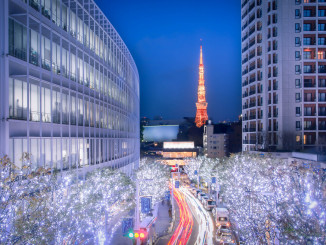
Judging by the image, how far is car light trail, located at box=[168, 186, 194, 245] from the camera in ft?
83.0

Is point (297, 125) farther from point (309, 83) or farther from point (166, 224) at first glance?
point (166, 224)

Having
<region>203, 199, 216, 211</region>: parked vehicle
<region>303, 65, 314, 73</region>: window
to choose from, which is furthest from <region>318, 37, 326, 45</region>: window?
<region>203, 199, 216, 211</region>: parked vehicle

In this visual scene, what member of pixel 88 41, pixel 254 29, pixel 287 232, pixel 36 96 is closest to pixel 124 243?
pixel 36 96

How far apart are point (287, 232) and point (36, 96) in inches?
641

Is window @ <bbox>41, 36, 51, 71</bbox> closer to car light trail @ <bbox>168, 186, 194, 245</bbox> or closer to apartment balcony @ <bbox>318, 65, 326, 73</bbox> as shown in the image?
car light trail @ <bbox>168, 186, 194, 245</bbox>

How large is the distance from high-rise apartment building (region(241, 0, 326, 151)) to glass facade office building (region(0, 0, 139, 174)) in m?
28.5

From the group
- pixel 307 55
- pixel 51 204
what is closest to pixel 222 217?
pixel 51 204

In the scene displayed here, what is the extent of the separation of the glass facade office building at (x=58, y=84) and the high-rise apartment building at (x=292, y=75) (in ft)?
93.6

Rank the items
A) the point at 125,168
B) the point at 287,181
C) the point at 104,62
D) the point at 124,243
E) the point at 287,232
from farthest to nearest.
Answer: the point at 125,168 < the point at 104,62 < the point at 124,243 < the point at 287,181 < the point at 287,232

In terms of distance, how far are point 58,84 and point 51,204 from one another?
10.6m

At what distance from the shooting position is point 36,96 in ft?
66.5

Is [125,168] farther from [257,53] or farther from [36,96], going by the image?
[257,53]

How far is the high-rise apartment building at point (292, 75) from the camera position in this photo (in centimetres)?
5178

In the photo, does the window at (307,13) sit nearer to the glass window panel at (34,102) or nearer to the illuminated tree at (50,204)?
the illuminated tree at (50,204)
